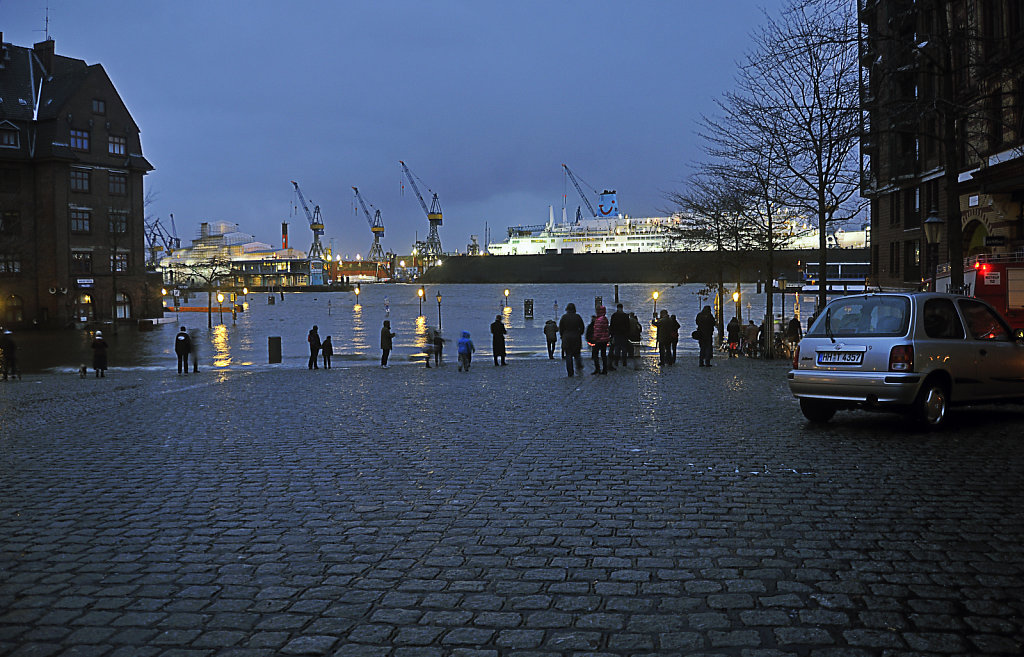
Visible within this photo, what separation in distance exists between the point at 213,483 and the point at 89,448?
3.01m

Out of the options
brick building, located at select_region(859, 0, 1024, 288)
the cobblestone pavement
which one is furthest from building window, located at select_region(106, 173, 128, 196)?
the cobblestone pavement

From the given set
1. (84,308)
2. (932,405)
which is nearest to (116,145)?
(84,308)

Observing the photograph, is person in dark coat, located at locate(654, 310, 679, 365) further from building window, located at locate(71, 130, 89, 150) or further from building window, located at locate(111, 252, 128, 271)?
building window, located at locate(71, 130, 89, 150)

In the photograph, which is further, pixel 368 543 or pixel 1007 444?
pixel 1007 444

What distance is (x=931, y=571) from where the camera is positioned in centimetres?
499

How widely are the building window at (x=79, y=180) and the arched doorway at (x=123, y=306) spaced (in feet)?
26.4

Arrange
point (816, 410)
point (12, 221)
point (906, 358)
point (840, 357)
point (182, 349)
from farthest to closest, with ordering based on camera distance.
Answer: point (12, 221) < point (182, 349) < point (816, 410) < point (840, 357) < point (906, 358)

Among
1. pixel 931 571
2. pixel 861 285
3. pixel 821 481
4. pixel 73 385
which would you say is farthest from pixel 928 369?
pixel 861 285

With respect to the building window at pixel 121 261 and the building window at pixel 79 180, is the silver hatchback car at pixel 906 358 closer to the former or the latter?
the building window at pixel 79 180

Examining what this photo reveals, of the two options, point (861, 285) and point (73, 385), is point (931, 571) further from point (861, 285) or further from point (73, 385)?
point (861, 285)

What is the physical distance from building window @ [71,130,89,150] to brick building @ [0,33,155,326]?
70 millimetres

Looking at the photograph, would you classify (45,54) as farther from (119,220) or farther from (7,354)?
(7,354)

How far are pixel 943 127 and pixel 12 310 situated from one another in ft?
183

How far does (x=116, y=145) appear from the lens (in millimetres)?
63562
